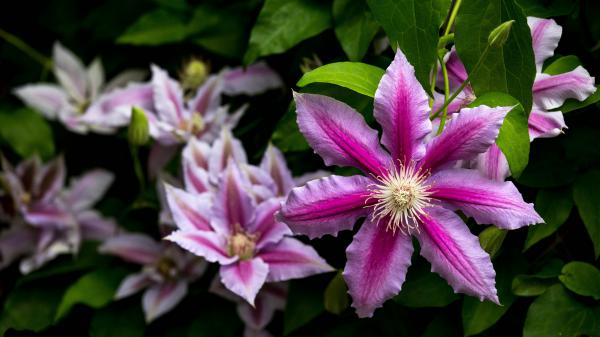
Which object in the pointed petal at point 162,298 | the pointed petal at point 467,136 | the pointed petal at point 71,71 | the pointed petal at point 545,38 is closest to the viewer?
the pointed petal at point 467,136

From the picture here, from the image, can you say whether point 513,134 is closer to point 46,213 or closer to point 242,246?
point 242,246

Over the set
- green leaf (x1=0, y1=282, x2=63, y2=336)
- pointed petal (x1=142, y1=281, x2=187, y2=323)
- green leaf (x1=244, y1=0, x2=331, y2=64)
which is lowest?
green leaf (x1=0, y1=282, x2=63, y2=336)

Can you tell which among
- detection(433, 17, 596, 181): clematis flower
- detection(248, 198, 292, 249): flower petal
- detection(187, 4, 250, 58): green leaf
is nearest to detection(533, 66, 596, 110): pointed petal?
detection(433, 17, 596, 181): clematis flower

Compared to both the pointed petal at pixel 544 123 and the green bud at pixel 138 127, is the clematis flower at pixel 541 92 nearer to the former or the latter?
the pointed petal at pixel 544 123

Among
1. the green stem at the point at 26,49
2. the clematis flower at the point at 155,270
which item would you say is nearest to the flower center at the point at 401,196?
the clematis flower at the point at 155,270

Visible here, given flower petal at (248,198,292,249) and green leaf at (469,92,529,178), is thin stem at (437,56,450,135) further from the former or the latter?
flower petal at (248,198,292,249)

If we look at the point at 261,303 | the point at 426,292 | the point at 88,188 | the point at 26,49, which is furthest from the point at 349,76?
the point at 26,49

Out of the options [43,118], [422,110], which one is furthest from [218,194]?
[43,118]
